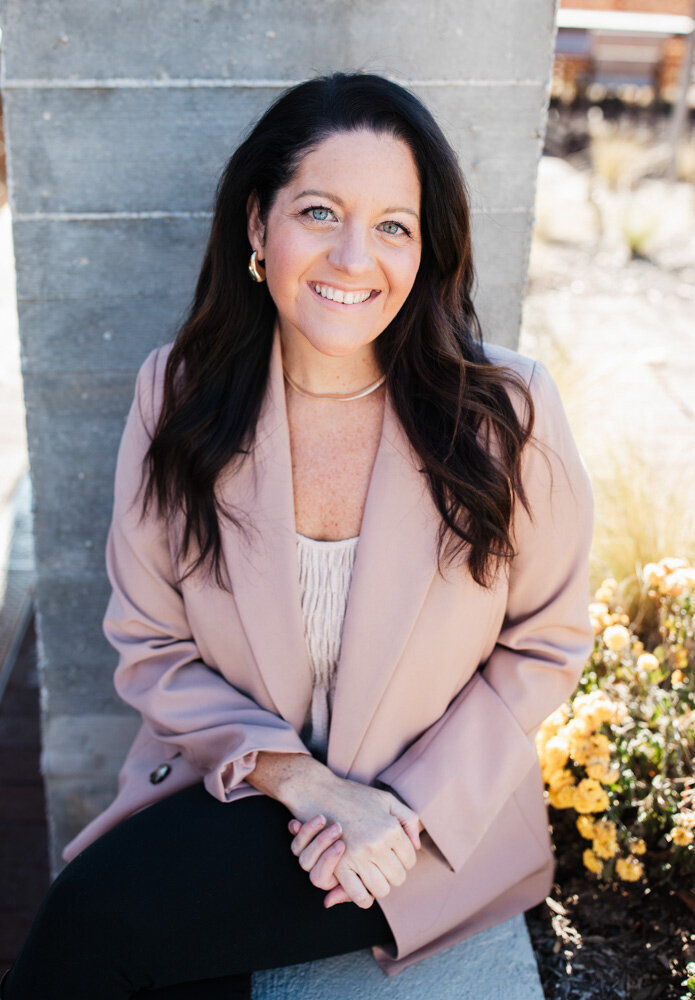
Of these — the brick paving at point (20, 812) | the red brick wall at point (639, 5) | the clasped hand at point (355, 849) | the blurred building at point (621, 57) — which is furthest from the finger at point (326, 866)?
the red brick wall at point (639, 5)

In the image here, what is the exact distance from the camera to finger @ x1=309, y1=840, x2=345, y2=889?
61.8 inches

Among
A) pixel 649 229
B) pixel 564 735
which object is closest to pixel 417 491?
pixel 564 735

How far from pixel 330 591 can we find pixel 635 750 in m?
0.77

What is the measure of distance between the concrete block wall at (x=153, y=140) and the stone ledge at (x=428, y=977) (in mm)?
1172

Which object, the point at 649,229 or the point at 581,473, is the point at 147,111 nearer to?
the point at 581,473

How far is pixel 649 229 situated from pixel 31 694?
20.9 feet

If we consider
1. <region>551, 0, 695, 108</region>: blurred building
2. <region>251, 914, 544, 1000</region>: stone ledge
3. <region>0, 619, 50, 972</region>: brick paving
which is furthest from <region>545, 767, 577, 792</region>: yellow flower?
<region>551, 0, 695, 108</region>: blurred building

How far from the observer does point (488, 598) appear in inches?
68.2

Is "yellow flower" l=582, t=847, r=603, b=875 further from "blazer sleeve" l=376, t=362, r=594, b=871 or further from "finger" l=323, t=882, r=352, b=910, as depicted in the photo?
"finger" l=323, t=882, r=352, b=910

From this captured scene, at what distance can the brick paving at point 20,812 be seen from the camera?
256cm

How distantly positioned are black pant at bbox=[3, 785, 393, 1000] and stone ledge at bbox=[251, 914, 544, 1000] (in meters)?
0.11

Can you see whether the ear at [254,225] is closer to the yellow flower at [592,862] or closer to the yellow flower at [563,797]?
the yellow flower at [563,797]

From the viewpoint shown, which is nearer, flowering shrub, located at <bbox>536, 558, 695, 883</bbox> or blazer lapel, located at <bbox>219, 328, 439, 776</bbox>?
blazer lapel, located at <bbox>219, 328, 439, 776</bbox>

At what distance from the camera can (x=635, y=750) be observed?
6.56 feet
